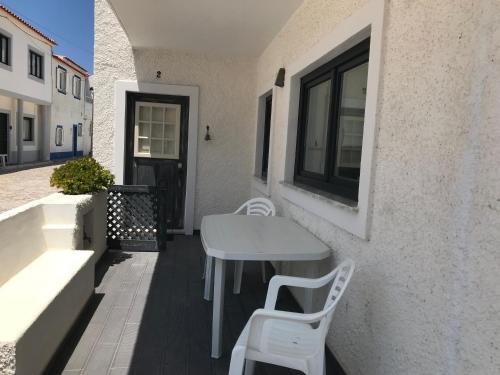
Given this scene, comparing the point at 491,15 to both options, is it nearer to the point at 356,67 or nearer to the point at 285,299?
the point at 356,67

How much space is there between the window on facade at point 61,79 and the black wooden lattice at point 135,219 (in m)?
20.2

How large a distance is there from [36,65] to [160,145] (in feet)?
55.9

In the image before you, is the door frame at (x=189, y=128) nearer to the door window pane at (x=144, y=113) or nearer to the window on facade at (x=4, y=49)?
the door window pane at (x=144, y=113)

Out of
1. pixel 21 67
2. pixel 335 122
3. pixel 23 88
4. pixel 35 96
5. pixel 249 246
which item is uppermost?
pixel 21 67

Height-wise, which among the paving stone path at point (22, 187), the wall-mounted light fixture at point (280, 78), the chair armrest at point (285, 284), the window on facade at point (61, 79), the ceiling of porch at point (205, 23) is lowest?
the paving stone path at point (22, 187)

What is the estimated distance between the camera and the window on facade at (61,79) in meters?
23.0

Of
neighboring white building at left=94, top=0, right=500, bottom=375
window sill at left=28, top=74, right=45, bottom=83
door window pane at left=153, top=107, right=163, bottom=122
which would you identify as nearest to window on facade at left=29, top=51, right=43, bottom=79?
window sill at left=28, top=74, right=45, bottom=83

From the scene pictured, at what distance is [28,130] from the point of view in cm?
2111

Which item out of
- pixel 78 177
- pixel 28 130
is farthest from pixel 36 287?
pixel 28 130

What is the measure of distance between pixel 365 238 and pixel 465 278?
2.99ft

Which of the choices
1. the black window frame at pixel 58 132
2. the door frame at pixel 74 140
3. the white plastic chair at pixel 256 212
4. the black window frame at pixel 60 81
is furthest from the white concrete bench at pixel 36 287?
the door frame at pixel 74 140

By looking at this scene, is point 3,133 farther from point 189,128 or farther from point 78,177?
point 78,177

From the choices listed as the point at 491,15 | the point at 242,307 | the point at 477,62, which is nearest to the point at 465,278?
the point at 477,62

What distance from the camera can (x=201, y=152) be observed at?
6750 millimetres
